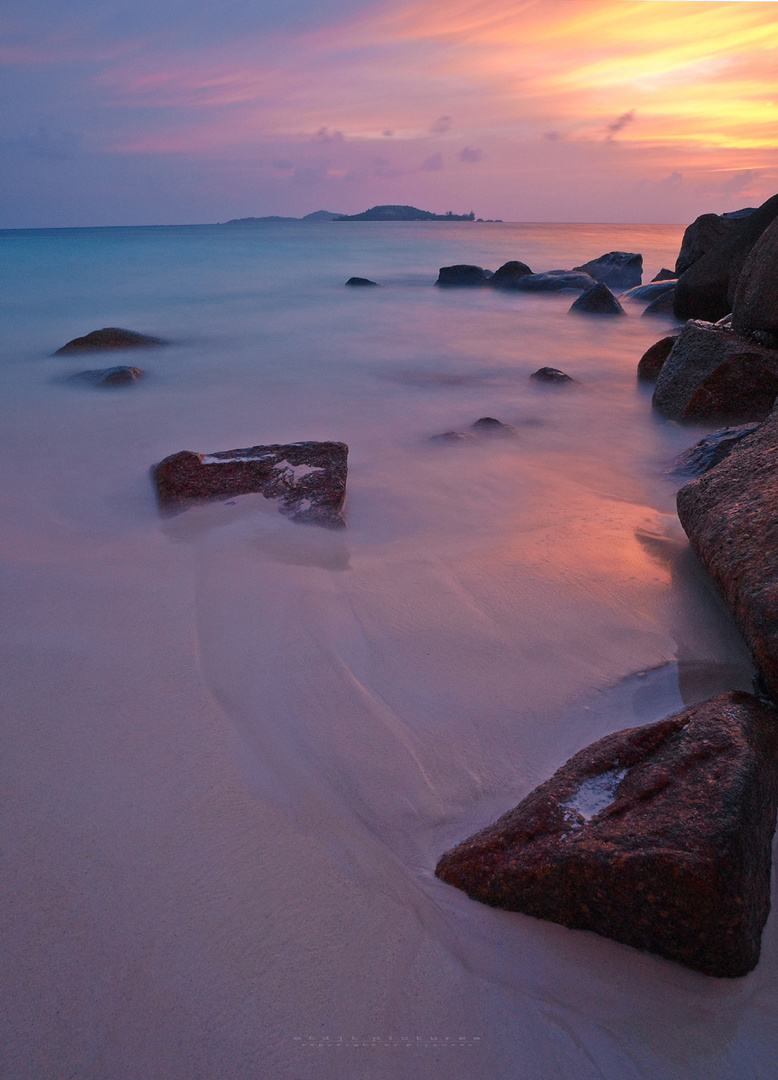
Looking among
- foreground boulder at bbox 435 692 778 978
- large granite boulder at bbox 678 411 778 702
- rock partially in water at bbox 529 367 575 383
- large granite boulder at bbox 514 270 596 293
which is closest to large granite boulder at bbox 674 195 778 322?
rock partially in water at bbox 529 367 575 383

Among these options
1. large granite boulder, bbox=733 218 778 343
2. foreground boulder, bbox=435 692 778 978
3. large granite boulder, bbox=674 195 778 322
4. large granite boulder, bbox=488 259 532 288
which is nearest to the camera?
foreground boulder, bbox=435 692 778 978

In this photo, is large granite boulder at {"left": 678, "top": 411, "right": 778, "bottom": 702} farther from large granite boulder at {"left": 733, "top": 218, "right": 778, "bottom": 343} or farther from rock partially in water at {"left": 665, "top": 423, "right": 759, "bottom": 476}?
large granite boulder at {"left": 733, "top": 218, "right": 778, "bottom": 343}

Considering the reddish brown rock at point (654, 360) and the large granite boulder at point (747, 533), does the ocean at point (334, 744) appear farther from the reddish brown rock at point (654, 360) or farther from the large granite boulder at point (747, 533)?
the reddish brown rock at point (654, 360)

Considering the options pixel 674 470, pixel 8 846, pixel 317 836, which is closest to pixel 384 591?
pixel 317 836

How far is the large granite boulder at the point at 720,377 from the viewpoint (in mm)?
5238

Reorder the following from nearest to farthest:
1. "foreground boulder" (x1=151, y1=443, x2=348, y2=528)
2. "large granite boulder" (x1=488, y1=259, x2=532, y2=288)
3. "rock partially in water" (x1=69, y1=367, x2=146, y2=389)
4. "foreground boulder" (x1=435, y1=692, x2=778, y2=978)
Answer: "foreground boulder" (x1=435, y1=692, x2=778, y2=978), "foreground boulder" (x1=151, y1=443, x2=348, y2=528), "rock partially in water" (x1=69, y1=367, x2=146, y2=389), "large granite boulder" (x1=488, y1=259, x2=532, y2=288)

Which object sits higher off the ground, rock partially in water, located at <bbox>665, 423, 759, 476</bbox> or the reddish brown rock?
the reddish brown rock

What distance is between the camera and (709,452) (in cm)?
434

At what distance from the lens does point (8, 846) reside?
1.85 metres

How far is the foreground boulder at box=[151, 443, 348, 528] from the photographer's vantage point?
393cm

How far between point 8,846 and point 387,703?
123 centimetres

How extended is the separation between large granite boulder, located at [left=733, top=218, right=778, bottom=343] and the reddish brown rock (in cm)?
173

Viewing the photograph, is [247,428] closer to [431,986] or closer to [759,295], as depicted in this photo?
[759,295]

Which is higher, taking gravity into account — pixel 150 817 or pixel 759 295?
pixel 759 295
